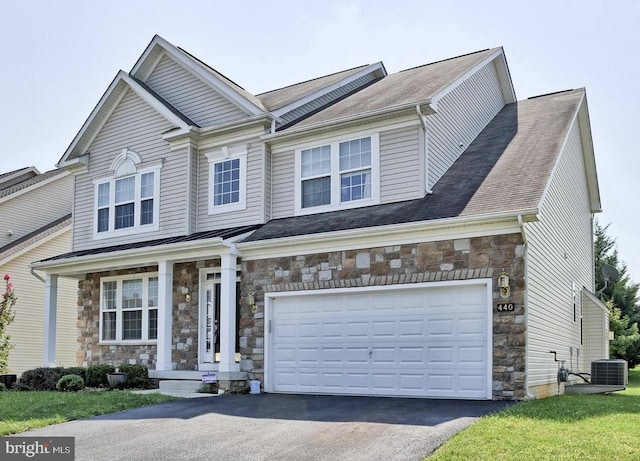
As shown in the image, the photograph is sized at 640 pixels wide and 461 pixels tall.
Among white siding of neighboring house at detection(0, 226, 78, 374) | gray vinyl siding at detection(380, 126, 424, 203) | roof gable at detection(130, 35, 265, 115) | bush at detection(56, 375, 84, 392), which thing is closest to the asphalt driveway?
bush at detection(56, 375, 84, 392)

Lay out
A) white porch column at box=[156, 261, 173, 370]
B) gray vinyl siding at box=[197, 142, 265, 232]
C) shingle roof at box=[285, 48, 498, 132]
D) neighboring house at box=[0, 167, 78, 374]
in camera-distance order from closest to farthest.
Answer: shingle roof at box=[285, 48, 498, 132] < white porch column at box=[156, 261, 173, 370] < gray vinyl siding at box=[197, 142, 265, 232] < neighboring house at box=[0, 167, 78, 374]

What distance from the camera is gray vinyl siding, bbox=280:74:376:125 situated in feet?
56.7

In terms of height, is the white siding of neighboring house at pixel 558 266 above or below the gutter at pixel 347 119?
below

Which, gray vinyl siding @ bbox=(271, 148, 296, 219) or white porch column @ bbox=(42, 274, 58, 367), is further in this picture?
white porch column @ bbox=(42, 274, 58, 367)

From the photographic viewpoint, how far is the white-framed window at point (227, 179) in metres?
16.8

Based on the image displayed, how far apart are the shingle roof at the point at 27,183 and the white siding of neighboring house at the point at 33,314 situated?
2380mm

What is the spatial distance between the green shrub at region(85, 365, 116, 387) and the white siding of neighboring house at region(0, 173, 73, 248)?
35.2 ft

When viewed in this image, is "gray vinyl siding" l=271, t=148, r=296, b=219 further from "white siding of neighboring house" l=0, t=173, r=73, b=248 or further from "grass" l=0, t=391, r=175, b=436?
"white siding of neighboring house" l=0, t=173, r=73, b=248

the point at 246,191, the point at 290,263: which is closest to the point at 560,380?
the point at 290,263

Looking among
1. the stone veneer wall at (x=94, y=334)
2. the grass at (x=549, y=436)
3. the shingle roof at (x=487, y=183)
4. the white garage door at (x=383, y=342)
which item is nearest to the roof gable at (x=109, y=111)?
the stone veneer wall at (x=94, y=334)

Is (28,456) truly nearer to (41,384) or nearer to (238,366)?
(238,366)

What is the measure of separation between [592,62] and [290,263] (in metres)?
7.06

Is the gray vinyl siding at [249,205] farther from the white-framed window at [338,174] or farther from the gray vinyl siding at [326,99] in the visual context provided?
the gray vinyl siding at [326,99]

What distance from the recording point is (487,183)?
13.9 meters
